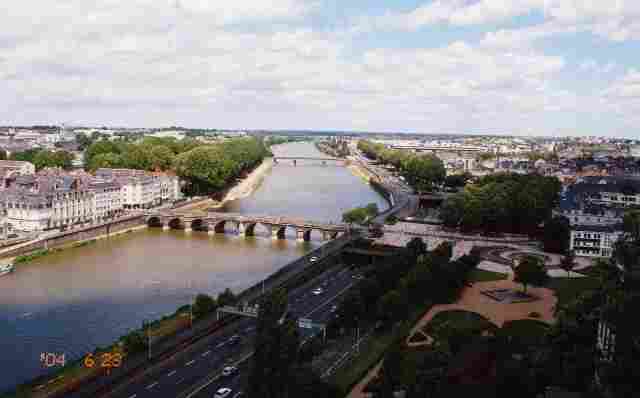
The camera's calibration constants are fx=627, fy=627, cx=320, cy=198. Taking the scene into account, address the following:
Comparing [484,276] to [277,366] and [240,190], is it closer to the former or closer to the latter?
[277,366]

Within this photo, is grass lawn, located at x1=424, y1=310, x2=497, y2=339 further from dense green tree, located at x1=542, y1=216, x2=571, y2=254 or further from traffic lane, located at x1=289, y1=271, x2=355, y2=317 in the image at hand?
dense green tree, located at x1=542, y1=216, x2=571, y2=254

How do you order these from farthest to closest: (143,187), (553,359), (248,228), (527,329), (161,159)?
(161,159), (143,187), (248,228), (527,329), (553,359)

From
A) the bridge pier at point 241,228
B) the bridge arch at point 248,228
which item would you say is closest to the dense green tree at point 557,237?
the bridge arch at point 248,228

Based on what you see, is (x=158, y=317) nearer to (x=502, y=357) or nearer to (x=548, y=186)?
(x=502, y=357)

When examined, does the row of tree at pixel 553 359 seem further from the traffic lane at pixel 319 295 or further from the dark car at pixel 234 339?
the traffic lane at pixel 319 295

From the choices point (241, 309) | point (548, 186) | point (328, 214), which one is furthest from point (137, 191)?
point (548, 186)

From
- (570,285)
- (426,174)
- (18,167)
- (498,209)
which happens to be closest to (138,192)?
(18,167)
